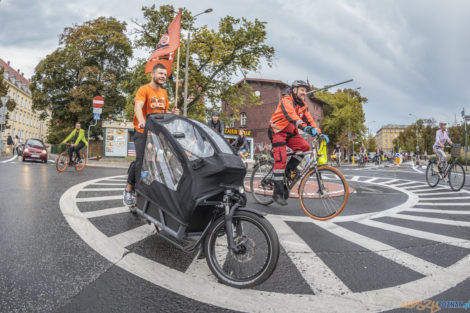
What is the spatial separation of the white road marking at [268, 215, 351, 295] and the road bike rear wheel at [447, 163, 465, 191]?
7352 millimetres

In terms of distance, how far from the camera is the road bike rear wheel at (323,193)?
4.33 m

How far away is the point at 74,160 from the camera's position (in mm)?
11547

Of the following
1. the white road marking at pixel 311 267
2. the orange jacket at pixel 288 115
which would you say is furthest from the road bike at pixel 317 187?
the white road marking at pixel 311 267

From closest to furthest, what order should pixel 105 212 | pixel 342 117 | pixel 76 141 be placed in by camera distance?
pixel 105 212 < pixel 76 141 < pixel 342 117

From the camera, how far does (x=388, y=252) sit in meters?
3.03

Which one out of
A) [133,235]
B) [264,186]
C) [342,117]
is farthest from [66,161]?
[342,117]

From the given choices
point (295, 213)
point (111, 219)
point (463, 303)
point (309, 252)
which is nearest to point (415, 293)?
point (463, 303)

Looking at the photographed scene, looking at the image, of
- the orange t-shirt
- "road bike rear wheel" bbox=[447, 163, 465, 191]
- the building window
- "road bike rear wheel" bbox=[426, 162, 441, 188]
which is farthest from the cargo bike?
the building window

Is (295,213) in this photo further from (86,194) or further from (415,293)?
(86,194)

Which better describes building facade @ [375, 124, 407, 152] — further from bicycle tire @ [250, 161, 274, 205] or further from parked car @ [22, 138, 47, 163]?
bicycle tire @ [250, 161, 274, 205]

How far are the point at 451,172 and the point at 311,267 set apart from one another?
Answer: 8341mm

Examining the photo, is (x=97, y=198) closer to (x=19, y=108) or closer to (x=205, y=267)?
(x=205, y=267)

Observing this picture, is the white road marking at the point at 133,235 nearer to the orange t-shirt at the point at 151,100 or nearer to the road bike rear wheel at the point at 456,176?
the orange t-shirt at the point at 151,100

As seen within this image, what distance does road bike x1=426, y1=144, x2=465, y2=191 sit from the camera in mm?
8516
